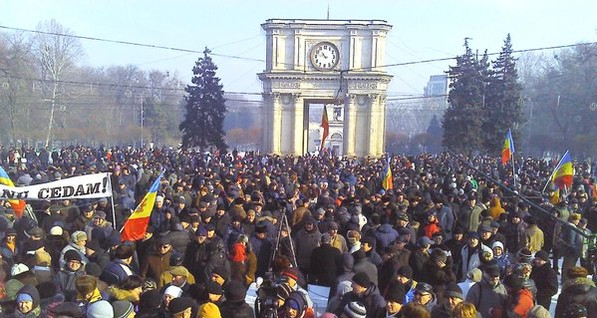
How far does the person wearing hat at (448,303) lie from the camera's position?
20.4ft

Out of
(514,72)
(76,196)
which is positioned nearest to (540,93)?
Answer: (514,72)

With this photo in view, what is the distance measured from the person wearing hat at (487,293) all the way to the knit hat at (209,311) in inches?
101

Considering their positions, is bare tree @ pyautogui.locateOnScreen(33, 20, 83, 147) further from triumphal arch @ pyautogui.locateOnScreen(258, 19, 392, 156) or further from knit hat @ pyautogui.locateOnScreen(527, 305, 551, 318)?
knit hat @ pyautogui.locateOnScreen(527, 305, 551, 318)

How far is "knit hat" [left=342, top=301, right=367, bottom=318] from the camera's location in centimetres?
606

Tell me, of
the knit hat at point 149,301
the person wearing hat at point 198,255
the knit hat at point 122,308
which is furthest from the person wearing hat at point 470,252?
the knit hat at point 122,308

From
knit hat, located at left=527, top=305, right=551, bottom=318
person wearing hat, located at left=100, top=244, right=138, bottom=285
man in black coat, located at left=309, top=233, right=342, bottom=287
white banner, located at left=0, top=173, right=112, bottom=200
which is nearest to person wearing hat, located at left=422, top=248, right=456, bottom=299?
man in black coat, located at left=309, top=233, right=342, bottom=287

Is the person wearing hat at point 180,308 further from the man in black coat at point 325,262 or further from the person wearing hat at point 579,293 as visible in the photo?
the person wearing hat at point 579,293

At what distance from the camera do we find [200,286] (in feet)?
21.8

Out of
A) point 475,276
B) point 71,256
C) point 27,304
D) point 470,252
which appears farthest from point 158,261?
point 470,252

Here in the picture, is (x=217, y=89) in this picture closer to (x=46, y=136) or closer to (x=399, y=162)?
(x=46, y=136)

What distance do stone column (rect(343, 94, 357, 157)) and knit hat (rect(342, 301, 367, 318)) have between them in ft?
133

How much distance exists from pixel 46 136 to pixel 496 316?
5031cm

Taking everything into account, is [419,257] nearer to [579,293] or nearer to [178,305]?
[579,293]

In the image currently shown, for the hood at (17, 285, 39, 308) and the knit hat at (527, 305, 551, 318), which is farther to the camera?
the hood at (17, 285, 39, 308)
